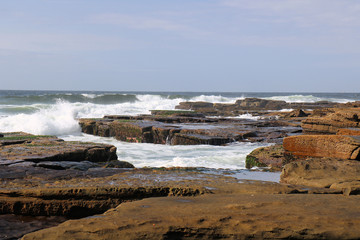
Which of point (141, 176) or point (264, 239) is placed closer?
point (264, 239)

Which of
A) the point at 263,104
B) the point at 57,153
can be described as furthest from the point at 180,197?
the point at 263,104

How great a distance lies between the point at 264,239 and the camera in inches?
94.8

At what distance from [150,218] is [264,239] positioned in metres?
0.78

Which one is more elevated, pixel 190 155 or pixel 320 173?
pixel 320 173

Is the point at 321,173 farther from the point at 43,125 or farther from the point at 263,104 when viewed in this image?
the point at 263,104

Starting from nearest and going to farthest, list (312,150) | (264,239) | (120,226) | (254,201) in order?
(264,239) → (120,226) → (254,201) → (312,150)

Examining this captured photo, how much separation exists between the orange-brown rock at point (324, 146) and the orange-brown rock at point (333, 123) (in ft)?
9.54

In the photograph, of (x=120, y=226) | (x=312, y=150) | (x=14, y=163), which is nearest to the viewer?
(x=120, y=226)

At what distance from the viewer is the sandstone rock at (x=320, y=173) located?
4.36 metres

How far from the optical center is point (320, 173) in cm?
455

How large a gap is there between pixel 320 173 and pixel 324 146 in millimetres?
1642

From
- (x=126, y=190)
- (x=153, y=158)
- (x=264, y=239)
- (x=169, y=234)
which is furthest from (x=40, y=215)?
(x=153, y=158)

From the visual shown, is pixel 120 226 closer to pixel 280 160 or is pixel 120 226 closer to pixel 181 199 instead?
pixel 181 199

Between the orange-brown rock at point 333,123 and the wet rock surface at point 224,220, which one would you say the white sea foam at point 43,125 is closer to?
the orange-brown rock at point 333,123
